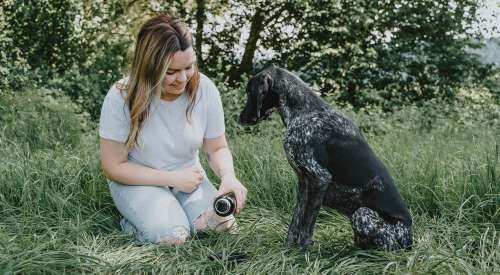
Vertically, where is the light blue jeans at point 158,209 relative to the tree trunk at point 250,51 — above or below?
below

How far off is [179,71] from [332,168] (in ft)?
3.47

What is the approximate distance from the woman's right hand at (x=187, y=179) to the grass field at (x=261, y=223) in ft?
1.14

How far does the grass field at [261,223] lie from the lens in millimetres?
3316

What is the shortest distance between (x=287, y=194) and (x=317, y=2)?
21.0 feet

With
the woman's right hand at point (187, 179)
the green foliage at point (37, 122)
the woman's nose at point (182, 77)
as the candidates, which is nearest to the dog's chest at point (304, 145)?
the woman's nose at point (182, 77)

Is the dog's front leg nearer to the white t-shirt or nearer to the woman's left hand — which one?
the woman's left hand

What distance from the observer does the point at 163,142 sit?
3975 mm

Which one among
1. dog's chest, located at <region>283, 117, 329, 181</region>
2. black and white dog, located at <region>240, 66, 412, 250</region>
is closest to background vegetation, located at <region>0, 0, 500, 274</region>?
black and white dog, located at <region>240, 66, 412, 250</region>

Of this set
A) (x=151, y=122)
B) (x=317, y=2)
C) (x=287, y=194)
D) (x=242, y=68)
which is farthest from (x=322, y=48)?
(x=151, y=122)

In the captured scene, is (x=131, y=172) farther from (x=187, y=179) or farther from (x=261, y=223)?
(x=261, y=223)

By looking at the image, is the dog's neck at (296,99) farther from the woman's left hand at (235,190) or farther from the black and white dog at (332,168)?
the woman's left hand at (235,190)

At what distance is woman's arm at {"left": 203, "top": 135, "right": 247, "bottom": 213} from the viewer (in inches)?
149

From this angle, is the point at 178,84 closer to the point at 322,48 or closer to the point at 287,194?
the point at 287,194

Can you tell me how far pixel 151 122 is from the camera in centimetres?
395
